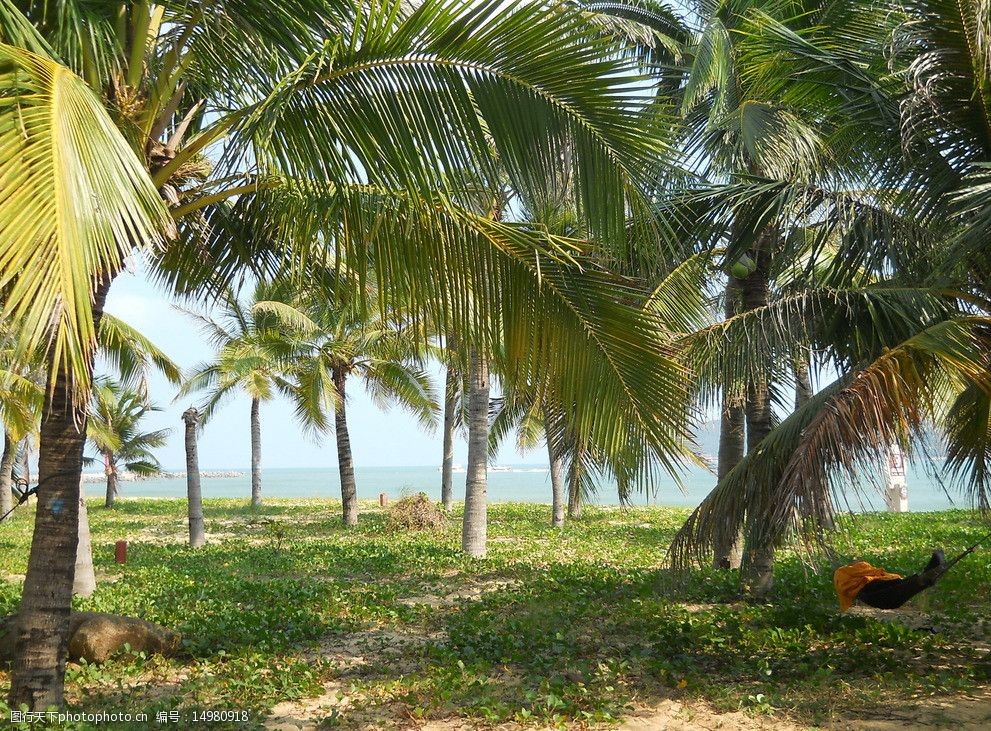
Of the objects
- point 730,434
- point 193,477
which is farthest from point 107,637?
point 193,477

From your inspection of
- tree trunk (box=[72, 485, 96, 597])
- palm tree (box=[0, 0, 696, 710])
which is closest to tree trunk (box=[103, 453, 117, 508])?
tree trunk (box=[72, 485, 96, 597])

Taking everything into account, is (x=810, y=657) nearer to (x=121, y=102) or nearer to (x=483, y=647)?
(x=483, y=647)

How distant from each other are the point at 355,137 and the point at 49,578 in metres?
3.13

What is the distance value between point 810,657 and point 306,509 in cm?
2274

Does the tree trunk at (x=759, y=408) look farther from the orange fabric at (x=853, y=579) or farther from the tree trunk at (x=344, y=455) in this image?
the tree trunk at (x=344, y=455)

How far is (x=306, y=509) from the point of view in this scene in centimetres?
2764

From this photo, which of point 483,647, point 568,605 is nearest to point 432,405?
point 568,605

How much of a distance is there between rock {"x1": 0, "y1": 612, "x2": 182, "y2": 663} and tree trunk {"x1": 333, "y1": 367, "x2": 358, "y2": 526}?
44.2 ft

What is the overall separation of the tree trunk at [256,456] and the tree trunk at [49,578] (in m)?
25.1

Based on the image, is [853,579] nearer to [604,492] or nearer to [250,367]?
[604,492]

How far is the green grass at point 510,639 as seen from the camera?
6016 millimetres

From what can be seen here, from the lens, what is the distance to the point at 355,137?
4.22 m

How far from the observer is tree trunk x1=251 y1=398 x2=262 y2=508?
2966cm

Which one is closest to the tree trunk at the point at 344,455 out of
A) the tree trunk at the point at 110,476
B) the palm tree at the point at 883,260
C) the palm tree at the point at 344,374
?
→ the palm tree at the point at 344,374
